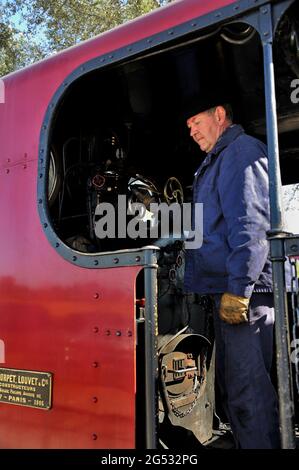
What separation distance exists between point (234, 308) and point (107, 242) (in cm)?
109

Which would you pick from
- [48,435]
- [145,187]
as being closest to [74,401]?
[48,435]

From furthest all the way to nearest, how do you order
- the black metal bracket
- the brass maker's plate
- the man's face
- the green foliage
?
the green foliage → the man's face → the brass maker's plate → the black metal bracket

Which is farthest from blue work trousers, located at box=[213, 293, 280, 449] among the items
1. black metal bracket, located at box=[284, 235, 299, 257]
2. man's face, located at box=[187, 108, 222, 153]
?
man's face, located at box=[187, 108, 222, 153]

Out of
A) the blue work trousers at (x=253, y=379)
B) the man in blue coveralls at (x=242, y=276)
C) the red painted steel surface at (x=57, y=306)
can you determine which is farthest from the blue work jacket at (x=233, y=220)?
the red painted steel surface at (x=57, y=306)

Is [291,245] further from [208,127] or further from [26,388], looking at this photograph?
[26,388]

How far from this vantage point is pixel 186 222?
3.37 m

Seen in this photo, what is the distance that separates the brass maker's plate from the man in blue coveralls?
0.77m

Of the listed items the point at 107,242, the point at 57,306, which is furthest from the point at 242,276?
the point at 107,242

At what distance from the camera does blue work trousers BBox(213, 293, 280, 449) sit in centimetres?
193

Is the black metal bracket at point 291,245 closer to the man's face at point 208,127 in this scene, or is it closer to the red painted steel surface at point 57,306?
the red painted steel surface at point 57,306

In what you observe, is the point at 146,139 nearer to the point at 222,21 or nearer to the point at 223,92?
the point at 223,92

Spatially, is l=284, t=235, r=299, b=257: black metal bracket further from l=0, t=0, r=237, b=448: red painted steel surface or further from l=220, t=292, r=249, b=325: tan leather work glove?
l=0, t=0, r=237, b=448: red painted steel surface

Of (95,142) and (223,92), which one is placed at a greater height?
(223,92)

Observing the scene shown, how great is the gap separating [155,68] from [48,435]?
5.76 feet
